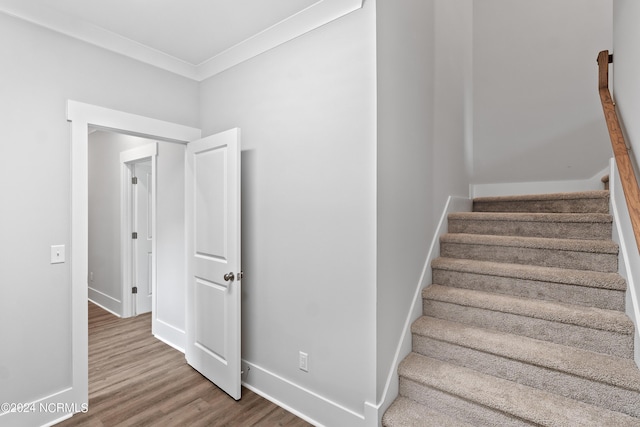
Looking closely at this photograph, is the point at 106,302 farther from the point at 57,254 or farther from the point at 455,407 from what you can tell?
the point at 455,407

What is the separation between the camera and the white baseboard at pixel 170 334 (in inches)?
123

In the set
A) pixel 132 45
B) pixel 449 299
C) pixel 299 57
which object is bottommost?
pixel 449 299

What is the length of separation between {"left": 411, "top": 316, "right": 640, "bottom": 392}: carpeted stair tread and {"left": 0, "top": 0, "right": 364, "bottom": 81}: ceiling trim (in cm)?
209

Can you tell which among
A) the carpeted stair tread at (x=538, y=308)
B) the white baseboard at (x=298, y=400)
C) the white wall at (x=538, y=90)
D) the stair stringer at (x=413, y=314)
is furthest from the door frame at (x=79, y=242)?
the white wall at (x=538, y=90)

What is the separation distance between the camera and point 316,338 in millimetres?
2045

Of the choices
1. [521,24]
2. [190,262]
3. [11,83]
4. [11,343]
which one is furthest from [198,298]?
[521,24]

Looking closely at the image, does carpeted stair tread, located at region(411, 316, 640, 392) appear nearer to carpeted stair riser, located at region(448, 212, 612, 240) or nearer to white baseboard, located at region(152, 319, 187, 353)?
carpeted stair riser, located at region(448, 212, 612, 240)

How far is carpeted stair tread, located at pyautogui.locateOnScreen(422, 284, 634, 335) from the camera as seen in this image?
5.56ft

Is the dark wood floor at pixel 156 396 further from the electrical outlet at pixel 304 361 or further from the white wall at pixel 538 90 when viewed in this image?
the white wall at pixel 538 90

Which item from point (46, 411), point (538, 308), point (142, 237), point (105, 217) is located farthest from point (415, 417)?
point (105, 217)

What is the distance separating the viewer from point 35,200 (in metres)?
1.97

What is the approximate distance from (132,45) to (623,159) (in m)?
3.23

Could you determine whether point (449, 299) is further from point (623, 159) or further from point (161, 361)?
point (161, 361)

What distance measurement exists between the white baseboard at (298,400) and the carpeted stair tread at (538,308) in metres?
0.97
